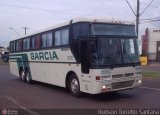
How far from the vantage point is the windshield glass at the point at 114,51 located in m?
12.5

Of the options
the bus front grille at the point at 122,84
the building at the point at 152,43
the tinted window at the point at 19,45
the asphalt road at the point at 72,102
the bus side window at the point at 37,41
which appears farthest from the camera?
the building at the point at 152,43

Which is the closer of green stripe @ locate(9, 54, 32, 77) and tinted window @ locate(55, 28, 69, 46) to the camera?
tinted window @ locate(55, 28, 69, 46)

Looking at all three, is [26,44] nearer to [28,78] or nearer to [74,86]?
[28,78]

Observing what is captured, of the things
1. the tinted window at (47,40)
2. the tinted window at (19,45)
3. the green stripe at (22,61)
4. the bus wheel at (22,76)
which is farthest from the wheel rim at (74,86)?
the tinted window at (19,45)

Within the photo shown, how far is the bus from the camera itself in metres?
12.5

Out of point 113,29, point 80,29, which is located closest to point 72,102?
point 80,29

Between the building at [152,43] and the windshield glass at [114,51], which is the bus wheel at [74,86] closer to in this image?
the windshield glass at [114,51]

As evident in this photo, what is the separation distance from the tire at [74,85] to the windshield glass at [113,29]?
2.33 metres

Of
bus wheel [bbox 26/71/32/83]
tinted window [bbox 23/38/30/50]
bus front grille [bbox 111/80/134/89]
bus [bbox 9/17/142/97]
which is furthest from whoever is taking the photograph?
bus wheel [bbox 26/71/32/83]

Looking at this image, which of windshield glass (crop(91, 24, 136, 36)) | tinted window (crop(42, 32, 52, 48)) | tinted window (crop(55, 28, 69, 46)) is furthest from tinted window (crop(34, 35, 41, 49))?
windshield glass (crop(91, 24, 136, 36))

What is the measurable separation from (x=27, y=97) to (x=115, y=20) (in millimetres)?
4952

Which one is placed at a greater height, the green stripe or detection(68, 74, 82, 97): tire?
the green stripe

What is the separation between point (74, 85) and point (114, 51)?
239 centimetres

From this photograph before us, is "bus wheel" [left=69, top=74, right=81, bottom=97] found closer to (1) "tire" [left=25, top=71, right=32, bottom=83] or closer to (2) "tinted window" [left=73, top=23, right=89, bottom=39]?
(2) "tinted window" [left=73, top=23, right=89, bottom=39]
